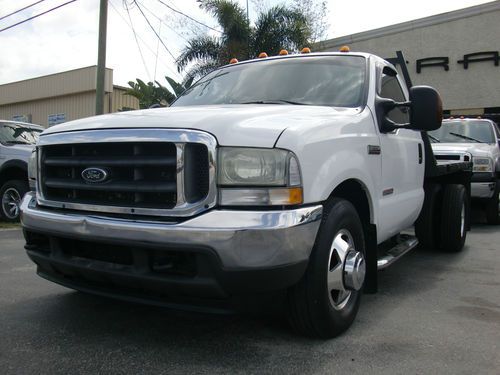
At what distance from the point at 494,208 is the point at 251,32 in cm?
1208

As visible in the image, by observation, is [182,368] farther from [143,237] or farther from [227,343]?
[143,237]

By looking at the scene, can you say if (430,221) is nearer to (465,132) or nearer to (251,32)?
(465,132)

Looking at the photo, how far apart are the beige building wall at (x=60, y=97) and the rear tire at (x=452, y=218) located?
19.7m

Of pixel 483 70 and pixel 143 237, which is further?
pixel 483 70

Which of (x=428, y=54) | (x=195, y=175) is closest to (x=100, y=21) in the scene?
(x=195, y=175)

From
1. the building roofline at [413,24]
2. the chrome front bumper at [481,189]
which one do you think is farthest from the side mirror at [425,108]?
the building roofline at [413,24]

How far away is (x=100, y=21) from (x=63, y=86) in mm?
14614

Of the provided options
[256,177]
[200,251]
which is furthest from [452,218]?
[200,251]

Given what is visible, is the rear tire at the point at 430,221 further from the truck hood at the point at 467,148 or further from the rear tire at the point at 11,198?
the rear tire at the point at 11,198

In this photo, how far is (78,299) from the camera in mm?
4016

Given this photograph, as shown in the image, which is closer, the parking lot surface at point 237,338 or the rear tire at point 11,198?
the parking lot surface at point 237,338

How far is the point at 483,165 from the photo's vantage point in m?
8.43

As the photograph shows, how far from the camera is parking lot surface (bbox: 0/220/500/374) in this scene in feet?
9.23

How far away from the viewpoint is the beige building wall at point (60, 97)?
25.2m
